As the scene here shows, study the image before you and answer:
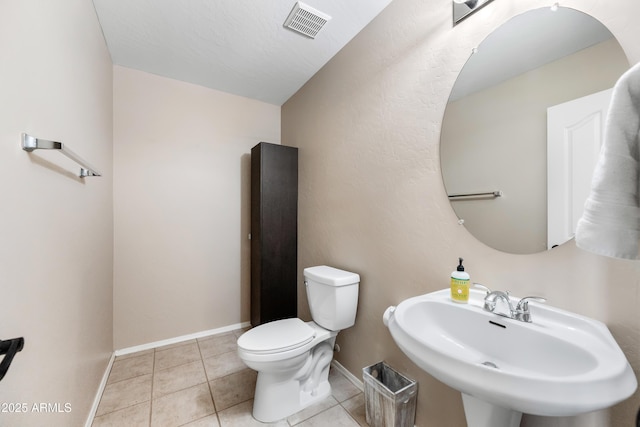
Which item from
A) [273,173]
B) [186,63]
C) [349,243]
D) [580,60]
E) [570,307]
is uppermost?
[186,63]

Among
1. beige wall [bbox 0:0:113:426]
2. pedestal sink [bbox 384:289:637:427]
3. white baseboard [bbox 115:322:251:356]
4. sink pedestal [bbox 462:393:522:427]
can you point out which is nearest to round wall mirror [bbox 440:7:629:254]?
pedestal sink [bbox 384:289:637:427]

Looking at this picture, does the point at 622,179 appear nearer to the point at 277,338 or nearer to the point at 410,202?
the point at 410,202

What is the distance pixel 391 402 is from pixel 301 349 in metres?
0.51

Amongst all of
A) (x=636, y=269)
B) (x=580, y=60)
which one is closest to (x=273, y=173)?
(x=580, y=60)

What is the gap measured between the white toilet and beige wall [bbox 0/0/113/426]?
758mm

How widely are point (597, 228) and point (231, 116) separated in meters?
2.64

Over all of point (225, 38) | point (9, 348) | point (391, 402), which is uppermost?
point (225, 38)

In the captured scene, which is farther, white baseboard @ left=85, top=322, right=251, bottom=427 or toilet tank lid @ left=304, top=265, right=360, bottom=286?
toilet tank lid @ left=304, top=265, right=360, bottom=286

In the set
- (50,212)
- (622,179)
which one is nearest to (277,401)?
(50,212)

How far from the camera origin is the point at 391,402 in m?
1.23

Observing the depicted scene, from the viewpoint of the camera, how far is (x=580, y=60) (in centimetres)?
85

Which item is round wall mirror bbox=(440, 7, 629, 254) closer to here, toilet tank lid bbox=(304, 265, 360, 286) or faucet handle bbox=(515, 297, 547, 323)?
faucet handle bbox=(515, 297, 547, 323)

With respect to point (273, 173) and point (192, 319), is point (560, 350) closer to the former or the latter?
point (273, 173)

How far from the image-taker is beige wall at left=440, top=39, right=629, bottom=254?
851mm
